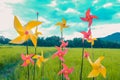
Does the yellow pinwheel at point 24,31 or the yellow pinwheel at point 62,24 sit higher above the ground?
the yellow pinwheel at point 62,24

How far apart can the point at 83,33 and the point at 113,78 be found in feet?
10.9

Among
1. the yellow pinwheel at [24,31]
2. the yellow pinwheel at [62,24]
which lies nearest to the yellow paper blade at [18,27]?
the yellow pinwheel at [24,31]

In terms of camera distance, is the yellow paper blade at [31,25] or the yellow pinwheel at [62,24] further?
the yellow pinwheel at [62,24]

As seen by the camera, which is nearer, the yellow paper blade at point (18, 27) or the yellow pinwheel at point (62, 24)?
the yellow paper blade at point (18, 27)

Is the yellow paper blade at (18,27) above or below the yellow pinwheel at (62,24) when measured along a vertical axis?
below

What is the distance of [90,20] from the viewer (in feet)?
5.66

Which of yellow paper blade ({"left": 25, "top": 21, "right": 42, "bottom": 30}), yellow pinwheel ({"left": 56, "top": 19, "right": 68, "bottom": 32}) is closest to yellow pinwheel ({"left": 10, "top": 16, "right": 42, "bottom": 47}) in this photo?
yellow paper blade ({"left": 25, "top": 21, "right": 42, "bottom": 30})

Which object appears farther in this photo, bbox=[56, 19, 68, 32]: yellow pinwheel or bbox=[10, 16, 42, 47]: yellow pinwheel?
bbox=[56, 19, 68, 32]: yellow pinwheel

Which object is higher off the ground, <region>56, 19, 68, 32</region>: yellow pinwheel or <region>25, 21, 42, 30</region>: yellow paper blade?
<region>56, 19, 68, 32</region>: yellow pinwheel

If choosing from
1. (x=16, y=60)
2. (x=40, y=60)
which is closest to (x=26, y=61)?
(x=40, y=60)

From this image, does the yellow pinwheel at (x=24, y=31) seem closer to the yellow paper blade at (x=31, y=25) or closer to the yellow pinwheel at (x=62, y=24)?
the yellow paper blade at (x=31, y=25)

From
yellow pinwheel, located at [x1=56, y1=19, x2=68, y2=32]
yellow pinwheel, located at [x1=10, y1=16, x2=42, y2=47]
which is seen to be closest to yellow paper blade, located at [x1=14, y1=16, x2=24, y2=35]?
yellow pinwheel, located at [x1=10, y1=16, x2=42, y2=47]

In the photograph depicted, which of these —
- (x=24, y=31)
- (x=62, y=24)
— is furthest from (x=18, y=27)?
(x=62, y=24)

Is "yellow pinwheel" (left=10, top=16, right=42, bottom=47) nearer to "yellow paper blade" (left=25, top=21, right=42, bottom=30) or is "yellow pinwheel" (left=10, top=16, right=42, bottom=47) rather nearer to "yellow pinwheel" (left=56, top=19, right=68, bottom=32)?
"yellow paper blade" (left=25, top=21, right=42, bottom=30)
